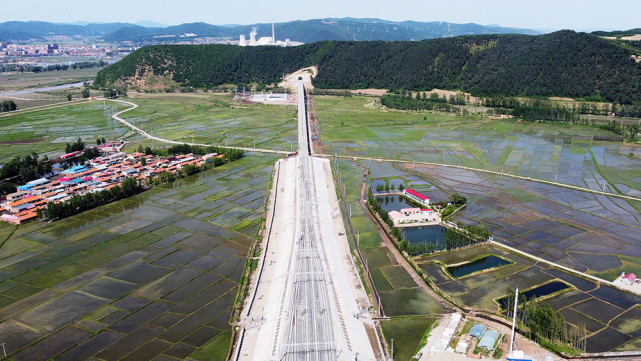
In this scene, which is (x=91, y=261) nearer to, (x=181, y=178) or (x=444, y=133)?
(x=181, y=178)

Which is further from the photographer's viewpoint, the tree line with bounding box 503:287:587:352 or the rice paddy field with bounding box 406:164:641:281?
the rice paddy field with bounding box 406:164:641:281

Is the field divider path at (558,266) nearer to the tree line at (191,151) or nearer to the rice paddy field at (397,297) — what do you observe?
the rice paddy field at (397,297)

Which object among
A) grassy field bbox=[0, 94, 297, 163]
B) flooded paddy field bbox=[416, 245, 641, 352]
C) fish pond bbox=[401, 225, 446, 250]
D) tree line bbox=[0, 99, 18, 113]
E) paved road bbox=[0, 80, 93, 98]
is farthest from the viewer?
paved road bbox=[0, 80, 93, 98]

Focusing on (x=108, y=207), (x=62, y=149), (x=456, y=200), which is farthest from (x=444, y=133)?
(x=62, y=149)

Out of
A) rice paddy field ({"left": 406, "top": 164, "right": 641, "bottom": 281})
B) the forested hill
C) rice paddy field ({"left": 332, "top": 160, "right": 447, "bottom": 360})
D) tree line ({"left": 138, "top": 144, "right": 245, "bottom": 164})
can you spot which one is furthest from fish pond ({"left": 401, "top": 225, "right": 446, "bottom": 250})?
the forested hill

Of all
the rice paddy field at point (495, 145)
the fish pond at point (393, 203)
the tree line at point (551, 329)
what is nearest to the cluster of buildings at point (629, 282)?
the tree line at point (551, 329)

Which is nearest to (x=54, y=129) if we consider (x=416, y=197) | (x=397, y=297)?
(x=416, y=197)

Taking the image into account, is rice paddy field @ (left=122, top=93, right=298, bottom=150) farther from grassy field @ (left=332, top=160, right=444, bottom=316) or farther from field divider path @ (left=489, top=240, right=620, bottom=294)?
field divider path @ (left=489, top=240, right=620, bottom=294)
